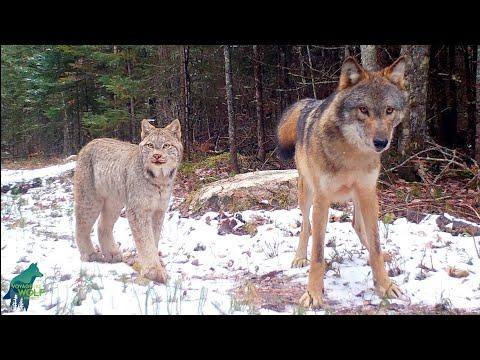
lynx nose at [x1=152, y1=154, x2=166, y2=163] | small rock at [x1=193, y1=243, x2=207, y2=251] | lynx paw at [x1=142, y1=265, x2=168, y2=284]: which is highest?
lynx nose at [x1=152, y1=154, x2=166, y2=163]

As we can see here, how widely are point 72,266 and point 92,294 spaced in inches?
24.1

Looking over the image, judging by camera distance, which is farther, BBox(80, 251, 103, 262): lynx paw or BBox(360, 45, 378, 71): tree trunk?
BBox(360, 45, 378, 71): tree trunk

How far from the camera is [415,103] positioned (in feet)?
17.8

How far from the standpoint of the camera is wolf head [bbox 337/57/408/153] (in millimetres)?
3070

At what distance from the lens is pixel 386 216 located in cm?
478

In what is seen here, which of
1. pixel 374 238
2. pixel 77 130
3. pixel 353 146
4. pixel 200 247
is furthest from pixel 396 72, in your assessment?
pixel 77 130

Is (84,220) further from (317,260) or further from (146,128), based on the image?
(317,260)

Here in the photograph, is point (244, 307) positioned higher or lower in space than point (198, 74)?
lower

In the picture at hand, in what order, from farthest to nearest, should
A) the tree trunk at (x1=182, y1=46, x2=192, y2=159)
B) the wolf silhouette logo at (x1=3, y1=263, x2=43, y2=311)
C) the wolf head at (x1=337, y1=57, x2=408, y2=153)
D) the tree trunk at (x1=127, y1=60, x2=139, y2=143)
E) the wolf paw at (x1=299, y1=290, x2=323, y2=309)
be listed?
1. the tree trunk at (x1=182, y1=46, x2=192, y2=159)
2. the tree trunk at (x1=127, y1=60, x2=139, y2=143)
3. the wolf paw at (x1=299, y1=290, x2=323, y2=309)
4. the wolf head at (x1=337, y1=57, x2=408, y2=153)
5. the wolf silhouette logo at (x1=3, y1=263, x2=43, y2=311)

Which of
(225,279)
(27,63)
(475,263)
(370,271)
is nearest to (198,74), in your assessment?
(27,63)

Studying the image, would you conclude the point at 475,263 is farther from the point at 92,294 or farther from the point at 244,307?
the point at 92,294

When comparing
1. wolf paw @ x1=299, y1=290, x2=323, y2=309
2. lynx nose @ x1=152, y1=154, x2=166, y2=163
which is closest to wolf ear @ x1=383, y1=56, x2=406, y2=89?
wolf paw @ x1=299, y1=290, x2=323, y2=309

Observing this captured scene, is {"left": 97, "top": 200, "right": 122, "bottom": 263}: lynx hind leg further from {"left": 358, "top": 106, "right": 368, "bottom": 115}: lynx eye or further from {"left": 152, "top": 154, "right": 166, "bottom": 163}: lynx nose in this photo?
{"left": 358, "top": 106, "right": 368, "bottom": 115}: lynx eye

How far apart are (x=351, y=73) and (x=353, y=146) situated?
0.53m
